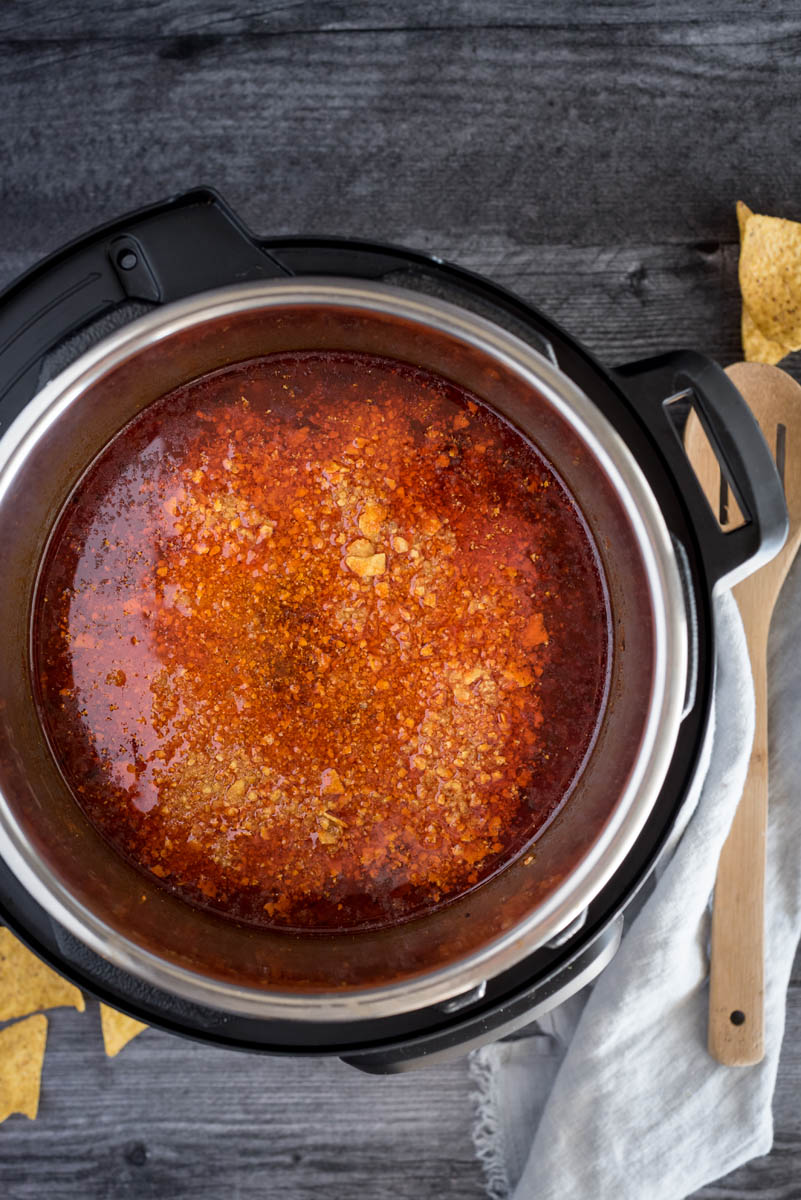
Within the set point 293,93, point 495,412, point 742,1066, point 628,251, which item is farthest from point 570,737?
point 293,93

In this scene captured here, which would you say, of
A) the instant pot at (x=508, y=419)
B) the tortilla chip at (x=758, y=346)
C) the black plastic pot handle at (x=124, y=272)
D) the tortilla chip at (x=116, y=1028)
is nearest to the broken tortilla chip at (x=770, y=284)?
the tortilla chip at (x=758, y=346)

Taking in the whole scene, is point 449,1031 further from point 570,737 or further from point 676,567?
point 676,567

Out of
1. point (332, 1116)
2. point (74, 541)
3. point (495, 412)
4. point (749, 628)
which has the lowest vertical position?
point (332, 1116)

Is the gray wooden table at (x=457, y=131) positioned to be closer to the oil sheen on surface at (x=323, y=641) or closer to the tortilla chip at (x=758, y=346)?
the tortilla chip at (x=758, y=346)

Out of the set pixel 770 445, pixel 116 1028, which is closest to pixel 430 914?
pixel 116 1028

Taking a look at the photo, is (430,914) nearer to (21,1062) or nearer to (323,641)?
(323,641)
